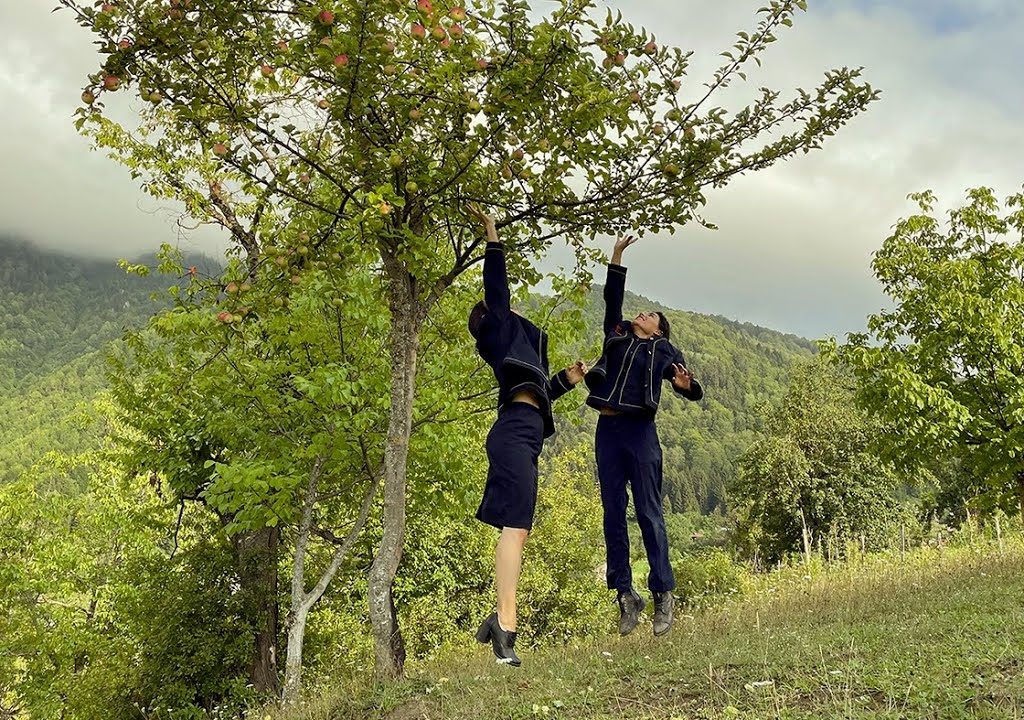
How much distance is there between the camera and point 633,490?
5.49 metres

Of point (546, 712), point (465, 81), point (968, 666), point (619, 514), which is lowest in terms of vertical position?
point (546, 712)

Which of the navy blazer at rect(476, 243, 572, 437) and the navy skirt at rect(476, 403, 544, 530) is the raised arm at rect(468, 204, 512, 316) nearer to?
the navy blazer at rect(476, 243, 572, 437)

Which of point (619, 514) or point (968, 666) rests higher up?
point (619, 514)

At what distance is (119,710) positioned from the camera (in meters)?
14.8

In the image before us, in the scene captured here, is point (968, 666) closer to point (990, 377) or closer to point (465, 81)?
point (465, 81)

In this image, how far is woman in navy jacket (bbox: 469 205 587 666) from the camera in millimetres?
4492

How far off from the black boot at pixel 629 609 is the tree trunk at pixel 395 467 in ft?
6.25

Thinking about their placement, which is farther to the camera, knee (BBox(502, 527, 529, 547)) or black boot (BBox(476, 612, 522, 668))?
knee (BBox(502, 527, 529, 547))

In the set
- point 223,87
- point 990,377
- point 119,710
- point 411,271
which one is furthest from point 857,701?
point 119,710

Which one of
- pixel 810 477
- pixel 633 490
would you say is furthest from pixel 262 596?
pixel 810 477

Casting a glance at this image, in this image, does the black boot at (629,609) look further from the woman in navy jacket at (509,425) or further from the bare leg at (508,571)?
the bare leg at (508,571)

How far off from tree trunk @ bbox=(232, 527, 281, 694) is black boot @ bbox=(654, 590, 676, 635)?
10.5m

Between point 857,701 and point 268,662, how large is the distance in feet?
42.7

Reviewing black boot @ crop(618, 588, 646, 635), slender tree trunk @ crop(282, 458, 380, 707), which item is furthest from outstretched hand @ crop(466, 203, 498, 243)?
slender tree trunk @ crop(282, 458, 380, 707)
